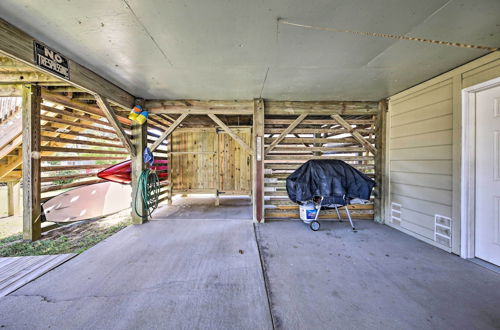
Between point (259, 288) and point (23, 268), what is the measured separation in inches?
103

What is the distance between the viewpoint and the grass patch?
2428 mm

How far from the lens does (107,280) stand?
1847 mm

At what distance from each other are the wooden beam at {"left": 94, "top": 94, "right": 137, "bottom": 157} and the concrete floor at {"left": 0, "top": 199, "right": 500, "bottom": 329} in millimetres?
1633

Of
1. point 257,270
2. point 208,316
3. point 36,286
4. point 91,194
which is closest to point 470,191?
point 257,270

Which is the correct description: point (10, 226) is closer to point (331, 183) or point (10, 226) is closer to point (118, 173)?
point (118, 173)

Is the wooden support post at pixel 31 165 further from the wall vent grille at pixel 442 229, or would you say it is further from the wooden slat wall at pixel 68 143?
the wall vent grille at pixel 442 229

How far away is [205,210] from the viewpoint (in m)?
4.56

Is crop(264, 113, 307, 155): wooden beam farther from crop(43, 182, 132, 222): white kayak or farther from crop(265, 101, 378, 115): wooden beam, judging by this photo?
crop(43, 182, 132, 222): white kayak

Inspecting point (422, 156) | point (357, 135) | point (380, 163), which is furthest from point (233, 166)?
point (422, 156)

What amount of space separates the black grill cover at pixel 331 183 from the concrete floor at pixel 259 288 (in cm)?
67

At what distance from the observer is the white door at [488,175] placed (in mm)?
2111

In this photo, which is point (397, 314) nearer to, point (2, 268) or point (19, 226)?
point (2, 268)

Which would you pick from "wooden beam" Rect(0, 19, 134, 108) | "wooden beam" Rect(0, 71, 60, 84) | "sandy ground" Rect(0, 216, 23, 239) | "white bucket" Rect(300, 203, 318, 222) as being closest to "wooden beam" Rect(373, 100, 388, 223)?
"white bucket" Rect(300, 203, 318, 222)

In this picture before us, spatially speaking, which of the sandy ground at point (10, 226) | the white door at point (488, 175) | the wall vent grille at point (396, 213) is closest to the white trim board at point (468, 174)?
the white door at point (488, 175)
